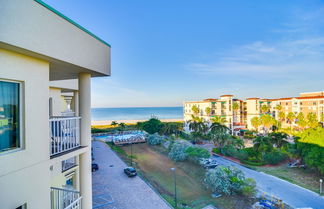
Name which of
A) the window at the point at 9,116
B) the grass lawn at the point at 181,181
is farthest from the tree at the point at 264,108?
the window at the point at 9,116

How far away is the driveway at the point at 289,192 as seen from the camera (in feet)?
37.7

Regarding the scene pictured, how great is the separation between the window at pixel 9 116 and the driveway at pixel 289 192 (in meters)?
15.4

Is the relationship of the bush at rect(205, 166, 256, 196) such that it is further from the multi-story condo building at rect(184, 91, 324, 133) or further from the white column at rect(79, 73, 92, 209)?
the multi-story condo building at rect(184, 91, 324, 133)

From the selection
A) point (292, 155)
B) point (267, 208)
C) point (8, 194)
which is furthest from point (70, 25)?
point (292, 155)

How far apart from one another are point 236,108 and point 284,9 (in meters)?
33.9

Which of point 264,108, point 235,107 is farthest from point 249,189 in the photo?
point 264,108

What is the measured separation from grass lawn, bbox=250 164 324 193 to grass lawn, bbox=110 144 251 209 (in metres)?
6.89

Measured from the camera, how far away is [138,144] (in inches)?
1171

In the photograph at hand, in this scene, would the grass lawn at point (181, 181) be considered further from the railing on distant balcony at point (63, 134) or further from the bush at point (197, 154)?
the railing on distant balcony at point (63, 134)

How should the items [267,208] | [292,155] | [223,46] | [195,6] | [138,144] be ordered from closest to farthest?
[267,208]
[195,6]
[292,155]
[223,46]
[138,144]

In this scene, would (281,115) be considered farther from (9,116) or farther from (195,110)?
(9,116)

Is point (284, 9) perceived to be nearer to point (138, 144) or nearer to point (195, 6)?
point (195, 6)

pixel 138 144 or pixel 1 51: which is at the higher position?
pixel 1 51

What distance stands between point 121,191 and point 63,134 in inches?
407
